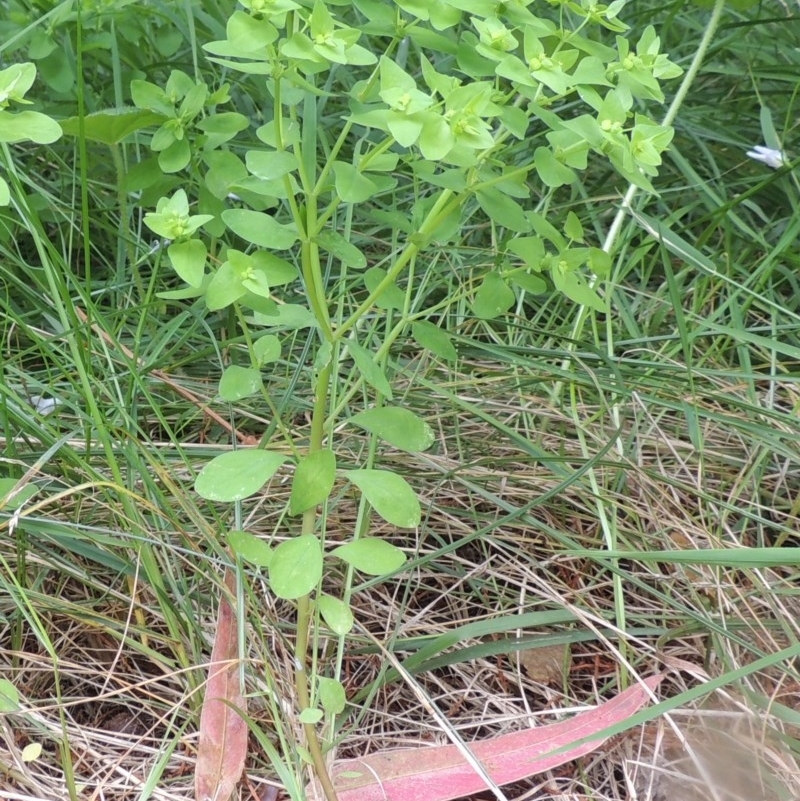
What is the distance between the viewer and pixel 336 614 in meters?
1.01

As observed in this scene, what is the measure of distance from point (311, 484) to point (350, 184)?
0.31 meters

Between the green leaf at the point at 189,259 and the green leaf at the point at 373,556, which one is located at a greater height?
the green leaf at the point at 189,259

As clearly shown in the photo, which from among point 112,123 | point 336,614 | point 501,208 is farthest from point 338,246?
point 112,123

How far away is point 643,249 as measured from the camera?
1.79 meters

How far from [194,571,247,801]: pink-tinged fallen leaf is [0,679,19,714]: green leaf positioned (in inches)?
7.8

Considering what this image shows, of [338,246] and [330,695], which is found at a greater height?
[338,246]

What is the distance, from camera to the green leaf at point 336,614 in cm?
100

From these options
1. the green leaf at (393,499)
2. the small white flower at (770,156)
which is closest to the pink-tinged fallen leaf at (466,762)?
the green leaf at (393,499)

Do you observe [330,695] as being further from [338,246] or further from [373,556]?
[338,246]

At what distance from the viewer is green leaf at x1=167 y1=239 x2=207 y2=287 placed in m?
0.98

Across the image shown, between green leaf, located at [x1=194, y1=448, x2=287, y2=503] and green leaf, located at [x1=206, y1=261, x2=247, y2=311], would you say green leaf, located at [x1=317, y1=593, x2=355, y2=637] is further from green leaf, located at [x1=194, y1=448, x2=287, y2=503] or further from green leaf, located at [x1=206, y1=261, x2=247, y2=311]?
green leaf, located at [x1=206, y1=261, x2=247, y2=311]

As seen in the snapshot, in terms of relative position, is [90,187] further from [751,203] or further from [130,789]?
[751,203]

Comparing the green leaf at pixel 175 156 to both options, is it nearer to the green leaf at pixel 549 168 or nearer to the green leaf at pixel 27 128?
the green leaf at pixel 27 128

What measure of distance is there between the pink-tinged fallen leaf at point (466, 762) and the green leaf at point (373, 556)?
0.22m
